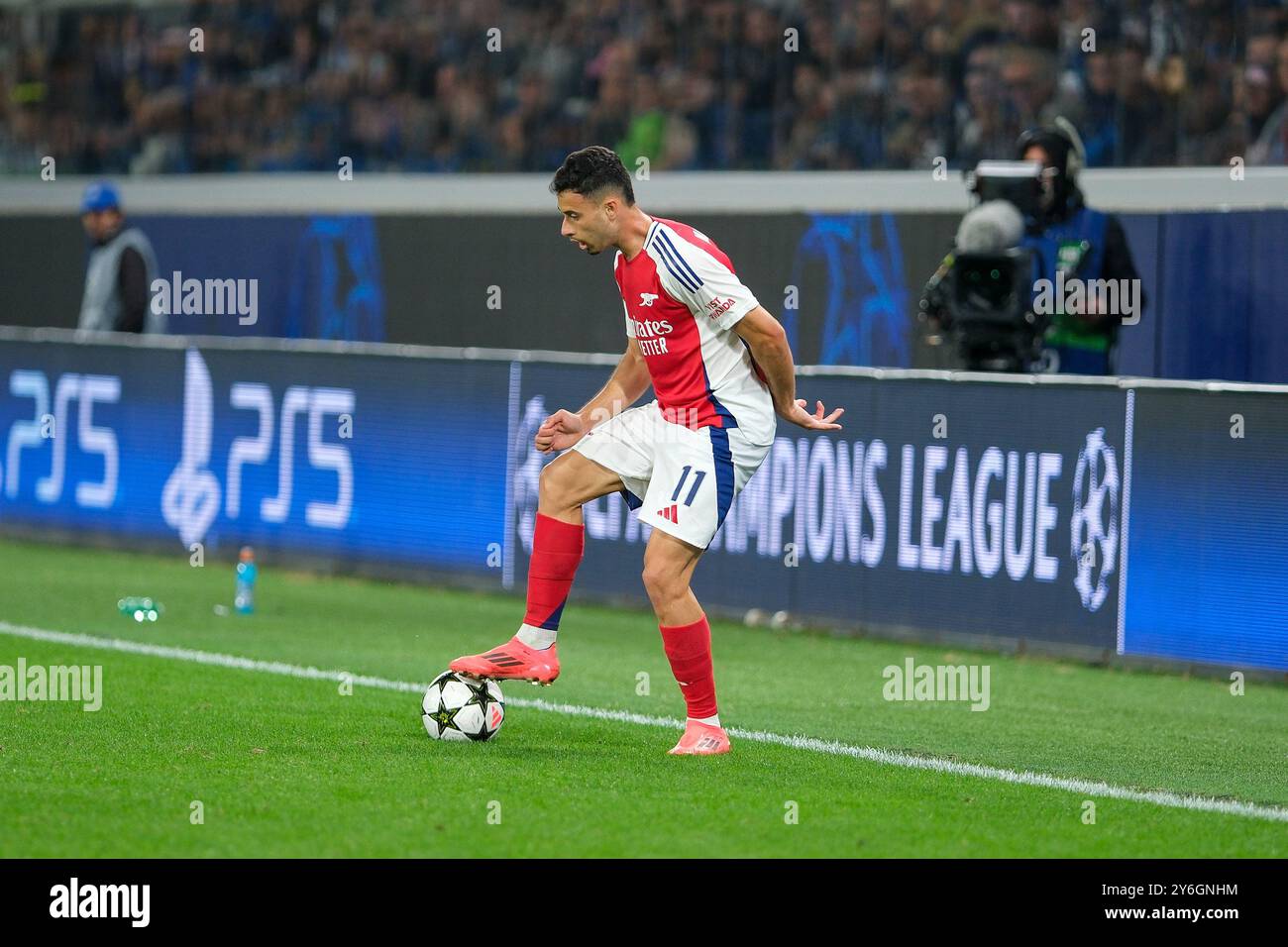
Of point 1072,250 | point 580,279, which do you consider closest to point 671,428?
point 1072,250

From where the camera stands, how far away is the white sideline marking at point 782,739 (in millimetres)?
7215

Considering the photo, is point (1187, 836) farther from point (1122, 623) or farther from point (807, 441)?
point (807, 441)

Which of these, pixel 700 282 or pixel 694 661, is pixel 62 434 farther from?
pixel 700 282

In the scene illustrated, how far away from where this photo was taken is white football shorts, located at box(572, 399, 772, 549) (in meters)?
7.60

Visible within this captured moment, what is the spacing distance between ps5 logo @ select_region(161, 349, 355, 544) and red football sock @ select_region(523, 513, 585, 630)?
6.92m

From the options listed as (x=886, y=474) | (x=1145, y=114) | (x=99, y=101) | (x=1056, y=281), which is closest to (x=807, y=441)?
(x=886, y=474)

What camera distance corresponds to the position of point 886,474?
12.1m

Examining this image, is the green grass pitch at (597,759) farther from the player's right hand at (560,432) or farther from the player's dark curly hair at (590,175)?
the player's dark curly hair at (590,175)

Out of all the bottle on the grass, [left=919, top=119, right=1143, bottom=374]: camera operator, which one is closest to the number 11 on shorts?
the bottle on the grass

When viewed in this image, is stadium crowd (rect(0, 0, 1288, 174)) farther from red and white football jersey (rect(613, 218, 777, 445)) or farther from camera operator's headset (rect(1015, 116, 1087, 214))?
red and white football jersey (rect(613, 218, 777, 445))

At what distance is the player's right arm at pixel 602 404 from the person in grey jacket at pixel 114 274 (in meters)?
9.77

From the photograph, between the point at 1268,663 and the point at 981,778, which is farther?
the point at 1268,663

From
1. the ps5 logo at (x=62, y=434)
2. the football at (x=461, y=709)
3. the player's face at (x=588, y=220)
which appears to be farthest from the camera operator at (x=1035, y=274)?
the ps5 logo at (x=62, y=434)

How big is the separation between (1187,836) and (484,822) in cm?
215
